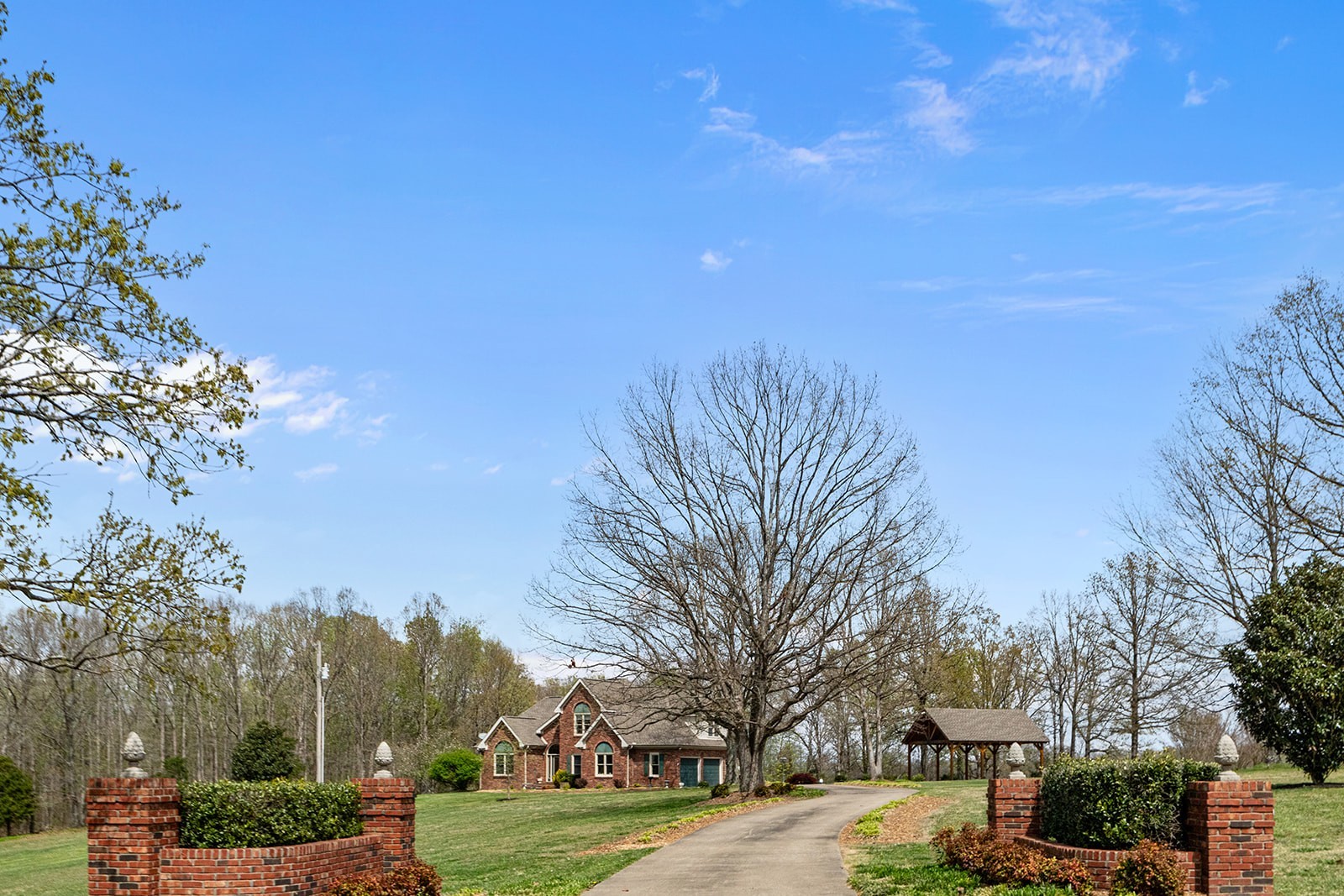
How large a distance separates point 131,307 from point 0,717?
183 feet

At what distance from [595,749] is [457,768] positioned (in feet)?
27.4

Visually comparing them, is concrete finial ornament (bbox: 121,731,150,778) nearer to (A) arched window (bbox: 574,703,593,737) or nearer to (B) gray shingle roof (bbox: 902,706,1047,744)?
(B) gray shingle roof (bbox: 902,706,1047,744)

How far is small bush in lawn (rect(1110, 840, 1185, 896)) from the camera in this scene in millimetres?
11867

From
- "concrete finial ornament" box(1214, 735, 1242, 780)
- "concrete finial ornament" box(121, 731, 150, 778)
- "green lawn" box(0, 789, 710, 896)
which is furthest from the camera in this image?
"green lawn" box(0, 789, 710, 896)

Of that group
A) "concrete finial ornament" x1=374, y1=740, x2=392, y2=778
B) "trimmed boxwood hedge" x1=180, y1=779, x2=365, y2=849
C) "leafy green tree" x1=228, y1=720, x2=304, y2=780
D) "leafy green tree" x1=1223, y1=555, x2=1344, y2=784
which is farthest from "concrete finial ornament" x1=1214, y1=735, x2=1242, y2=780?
"leafy green tree" x1=228, y1=720, x2=304, y2=780

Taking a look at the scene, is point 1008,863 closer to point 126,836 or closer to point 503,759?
point 126,836

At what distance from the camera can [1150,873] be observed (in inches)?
471

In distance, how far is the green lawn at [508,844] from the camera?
58.2ft

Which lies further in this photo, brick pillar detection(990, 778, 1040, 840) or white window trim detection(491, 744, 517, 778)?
white window trim detection(491, 744, 517, 778)

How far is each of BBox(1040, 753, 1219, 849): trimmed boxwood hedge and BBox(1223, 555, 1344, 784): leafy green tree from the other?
1532cm

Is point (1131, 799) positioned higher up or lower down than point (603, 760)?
higher up

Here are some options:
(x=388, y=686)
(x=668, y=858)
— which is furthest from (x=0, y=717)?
(x=668, y=858)

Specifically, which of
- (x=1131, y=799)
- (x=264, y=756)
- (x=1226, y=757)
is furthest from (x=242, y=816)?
(x=264, y=756)

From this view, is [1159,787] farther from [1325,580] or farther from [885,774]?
[885,774]
